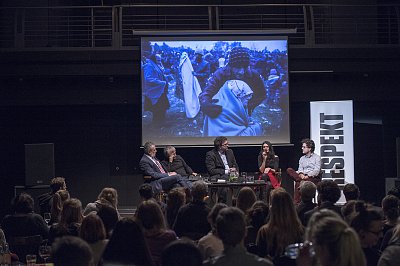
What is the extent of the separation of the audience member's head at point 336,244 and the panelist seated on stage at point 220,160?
31.6 ft

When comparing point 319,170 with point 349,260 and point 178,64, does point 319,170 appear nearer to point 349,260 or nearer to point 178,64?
point 178,64

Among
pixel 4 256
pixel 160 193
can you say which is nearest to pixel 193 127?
pixel 160 193

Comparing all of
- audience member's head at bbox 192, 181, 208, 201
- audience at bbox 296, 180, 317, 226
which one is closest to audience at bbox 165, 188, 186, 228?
audience member's head at bbox 192, 181, 208, 201

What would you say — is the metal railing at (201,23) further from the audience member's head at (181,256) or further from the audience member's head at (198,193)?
the audience member's head at (181,256)

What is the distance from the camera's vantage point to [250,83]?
1426cm

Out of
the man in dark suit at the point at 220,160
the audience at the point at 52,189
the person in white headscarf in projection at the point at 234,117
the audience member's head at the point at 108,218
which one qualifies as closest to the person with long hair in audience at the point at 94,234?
the audience member's head at the point at 108,218

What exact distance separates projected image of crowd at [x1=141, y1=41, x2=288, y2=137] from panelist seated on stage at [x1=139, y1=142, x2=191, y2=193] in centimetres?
122

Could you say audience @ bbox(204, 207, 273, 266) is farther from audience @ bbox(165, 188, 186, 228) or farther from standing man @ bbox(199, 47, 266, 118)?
standing man @ bbox(199, 47, 266, 118)

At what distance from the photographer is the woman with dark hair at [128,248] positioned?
462 cm

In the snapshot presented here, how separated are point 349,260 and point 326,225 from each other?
20cm

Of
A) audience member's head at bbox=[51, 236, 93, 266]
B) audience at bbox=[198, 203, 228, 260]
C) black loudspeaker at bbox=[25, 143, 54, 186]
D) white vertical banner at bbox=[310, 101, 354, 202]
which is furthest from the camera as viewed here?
white vertical banner at bbox=[310, 101, 354, 202]

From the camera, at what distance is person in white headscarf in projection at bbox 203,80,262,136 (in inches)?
560

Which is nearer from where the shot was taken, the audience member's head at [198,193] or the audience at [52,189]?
the audience member's head at [198,193]

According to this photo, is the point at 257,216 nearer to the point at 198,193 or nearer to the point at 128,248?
the point at 198,193
